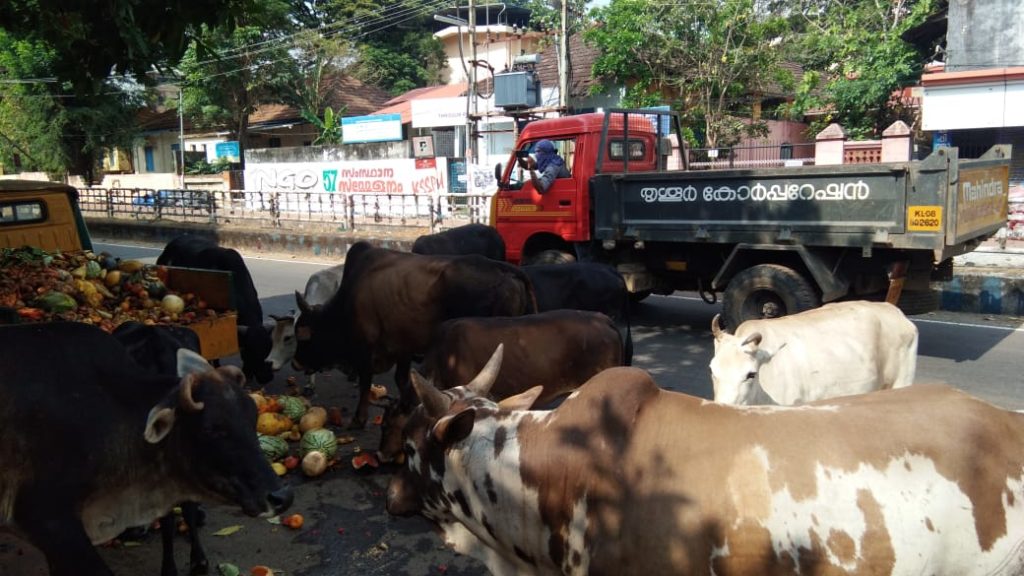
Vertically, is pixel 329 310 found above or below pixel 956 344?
above

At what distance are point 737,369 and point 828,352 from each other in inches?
45.0

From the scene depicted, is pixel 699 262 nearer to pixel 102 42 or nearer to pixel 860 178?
pixel 860 178

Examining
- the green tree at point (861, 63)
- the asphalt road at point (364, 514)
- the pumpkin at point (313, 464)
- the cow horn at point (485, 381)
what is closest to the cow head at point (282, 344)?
the asphalt road at point (364, 514)

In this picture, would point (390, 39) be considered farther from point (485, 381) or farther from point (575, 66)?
point (485, 381)

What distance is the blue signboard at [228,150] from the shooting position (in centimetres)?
3344

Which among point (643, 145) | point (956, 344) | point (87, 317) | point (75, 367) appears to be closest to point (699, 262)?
point (643, 145)

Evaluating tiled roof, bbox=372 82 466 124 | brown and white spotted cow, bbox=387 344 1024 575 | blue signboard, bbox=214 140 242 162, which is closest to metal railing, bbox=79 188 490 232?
tiled roof, bbox=372 82 466 124

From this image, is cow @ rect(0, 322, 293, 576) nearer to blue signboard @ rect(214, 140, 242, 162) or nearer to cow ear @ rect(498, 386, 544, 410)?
cow ear @ rect(498, 386, 544, 410)

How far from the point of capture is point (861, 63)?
70.3 feet

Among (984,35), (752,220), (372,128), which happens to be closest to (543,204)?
(752,220)

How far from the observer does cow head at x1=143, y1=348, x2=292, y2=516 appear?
3381mm

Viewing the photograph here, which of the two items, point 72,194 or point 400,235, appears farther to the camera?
point 400,235

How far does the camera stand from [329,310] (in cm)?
727

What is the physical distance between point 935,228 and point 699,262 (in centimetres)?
265
